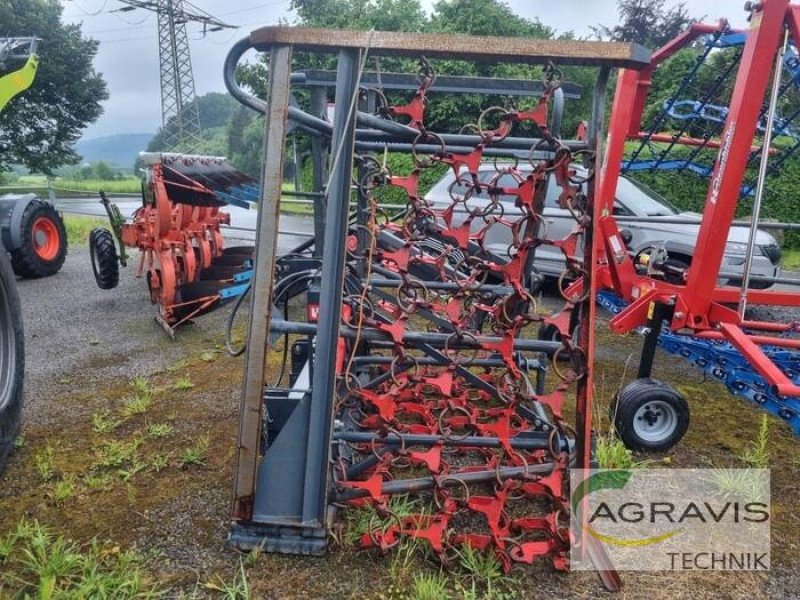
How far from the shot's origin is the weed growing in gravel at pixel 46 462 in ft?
9.23

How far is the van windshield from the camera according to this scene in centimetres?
645

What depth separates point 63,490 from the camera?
264 centimetres

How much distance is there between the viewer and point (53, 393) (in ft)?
12.8

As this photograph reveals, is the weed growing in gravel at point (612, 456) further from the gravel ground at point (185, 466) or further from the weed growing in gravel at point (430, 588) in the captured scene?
the weed growing in gravel at point (430, 588)

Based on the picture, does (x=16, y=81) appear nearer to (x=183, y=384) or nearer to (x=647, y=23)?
(x=183, y=384)

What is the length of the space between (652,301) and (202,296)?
3865mm

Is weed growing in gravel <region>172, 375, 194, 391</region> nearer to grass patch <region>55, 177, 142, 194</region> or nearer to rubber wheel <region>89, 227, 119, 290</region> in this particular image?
rubber wheel <region>89, 227, 119, 290</region>

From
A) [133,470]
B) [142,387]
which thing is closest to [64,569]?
[133,470]

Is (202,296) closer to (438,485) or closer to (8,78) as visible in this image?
(8,78)

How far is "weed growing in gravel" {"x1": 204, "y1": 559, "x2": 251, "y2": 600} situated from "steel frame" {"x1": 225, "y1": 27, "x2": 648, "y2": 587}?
15cm

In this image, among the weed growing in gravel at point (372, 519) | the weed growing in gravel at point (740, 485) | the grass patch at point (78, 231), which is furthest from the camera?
the grass patch at point (78, 231)

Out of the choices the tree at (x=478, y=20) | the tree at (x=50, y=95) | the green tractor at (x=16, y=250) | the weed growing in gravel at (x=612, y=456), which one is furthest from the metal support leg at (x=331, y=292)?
the tree at (x=50, y=95)

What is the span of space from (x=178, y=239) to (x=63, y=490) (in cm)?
334

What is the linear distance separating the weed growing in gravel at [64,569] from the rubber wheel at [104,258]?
411 cm
